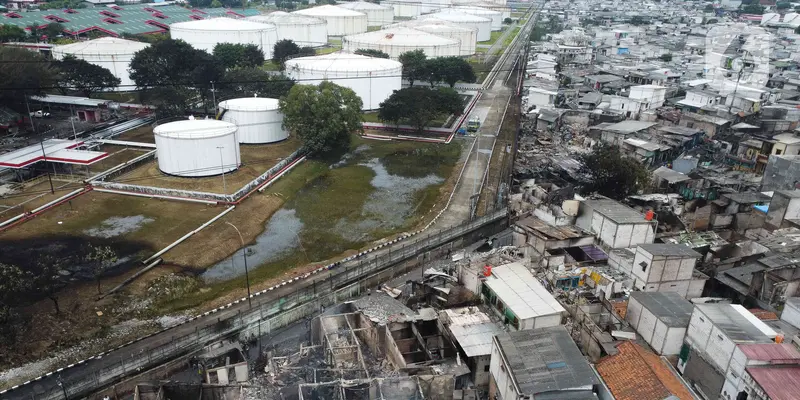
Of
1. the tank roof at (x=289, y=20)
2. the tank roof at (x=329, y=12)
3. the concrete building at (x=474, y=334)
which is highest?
the tank roof at (x=329, y=12)

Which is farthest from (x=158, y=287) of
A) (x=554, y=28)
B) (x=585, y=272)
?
(x=554, y=28)

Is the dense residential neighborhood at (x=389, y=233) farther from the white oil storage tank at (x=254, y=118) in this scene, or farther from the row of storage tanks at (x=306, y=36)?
the row of storage tanks at (x=306, y=36)

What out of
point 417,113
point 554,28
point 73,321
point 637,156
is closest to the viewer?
point 73,321

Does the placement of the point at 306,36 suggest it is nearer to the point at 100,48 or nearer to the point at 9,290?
the point at 100,48

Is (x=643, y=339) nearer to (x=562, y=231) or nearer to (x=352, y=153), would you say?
(x=562, y=231)

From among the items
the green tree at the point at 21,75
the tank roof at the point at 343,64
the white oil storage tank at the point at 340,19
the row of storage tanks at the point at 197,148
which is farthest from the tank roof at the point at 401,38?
the row of storage tanks at the point at 197,148

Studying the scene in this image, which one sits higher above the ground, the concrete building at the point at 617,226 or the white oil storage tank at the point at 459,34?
the white oil storage tank at the point at 459,34

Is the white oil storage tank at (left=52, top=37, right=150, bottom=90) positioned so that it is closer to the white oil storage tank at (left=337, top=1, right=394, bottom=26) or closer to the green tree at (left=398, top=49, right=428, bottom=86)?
the green tree at (left=398, top=49, right=428, bottom=86)
